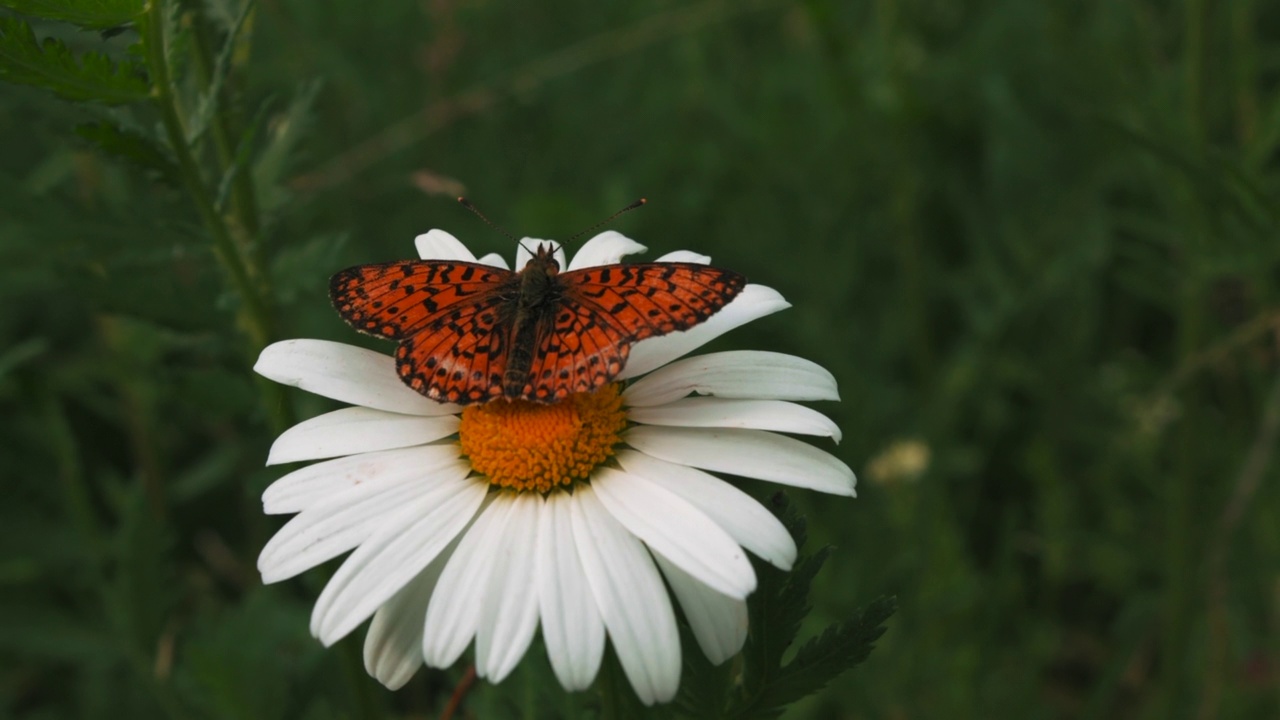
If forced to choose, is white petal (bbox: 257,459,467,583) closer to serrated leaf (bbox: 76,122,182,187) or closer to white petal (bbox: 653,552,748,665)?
white petal (bbox: 653,552,748,665)

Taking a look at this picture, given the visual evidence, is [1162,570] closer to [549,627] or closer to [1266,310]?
[1266,310]

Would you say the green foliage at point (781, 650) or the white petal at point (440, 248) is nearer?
the green foliage at point (781, 650)

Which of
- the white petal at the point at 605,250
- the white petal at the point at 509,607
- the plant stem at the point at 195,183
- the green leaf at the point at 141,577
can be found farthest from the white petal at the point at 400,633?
the green leaf at the point at 141,577

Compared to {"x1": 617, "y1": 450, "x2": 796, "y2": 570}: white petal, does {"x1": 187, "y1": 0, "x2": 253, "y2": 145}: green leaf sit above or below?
above

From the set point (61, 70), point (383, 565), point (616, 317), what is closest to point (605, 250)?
point (616, 317)

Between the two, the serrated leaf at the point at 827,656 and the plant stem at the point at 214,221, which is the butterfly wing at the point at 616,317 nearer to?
the serrated leaf at the point at 827,656

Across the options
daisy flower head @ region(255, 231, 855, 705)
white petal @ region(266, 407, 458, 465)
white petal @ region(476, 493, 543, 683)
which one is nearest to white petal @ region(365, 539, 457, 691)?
daisy flower head @ region(255, 231, 855, 705)

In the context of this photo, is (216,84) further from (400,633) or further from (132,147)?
(400,633)

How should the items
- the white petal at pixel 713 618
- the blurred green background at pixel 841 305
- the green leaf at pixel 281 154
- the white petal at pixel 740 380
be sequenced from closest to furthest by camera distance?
the white petal at pixel 713 618
the white petal at pixel 740 380
the green leaf at pixel 281 154
the blurred green background at pixel 841 305
